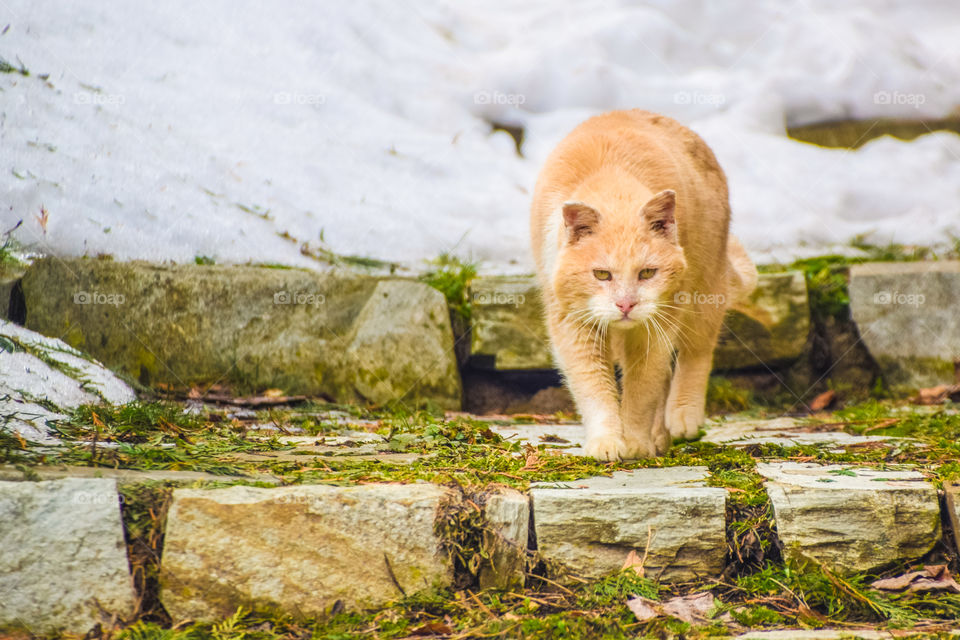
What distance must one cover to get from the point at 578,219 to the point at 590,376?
1.85 ft

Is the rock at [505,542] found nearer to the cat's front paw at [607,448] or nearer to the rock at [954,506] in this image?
the cat's front paw at [607,448]

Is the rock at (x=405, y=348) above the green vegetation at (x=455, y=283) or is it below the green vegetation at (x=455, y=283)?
below

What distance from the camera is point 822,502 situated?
1884 mm

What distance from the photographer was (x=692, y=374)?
3346 millimetres

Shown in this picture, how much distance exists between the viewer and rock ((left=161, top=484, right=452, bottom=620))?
172 centimetres

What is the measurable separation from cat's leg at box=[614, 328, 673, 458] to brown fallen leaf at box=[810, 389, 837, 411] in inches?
62.8

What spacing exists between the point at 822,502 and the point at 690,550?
0.36 m

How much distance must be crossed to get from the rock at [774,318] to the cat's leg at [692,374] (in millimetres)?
681

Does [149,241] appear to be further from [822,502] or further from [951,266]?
[951,266]

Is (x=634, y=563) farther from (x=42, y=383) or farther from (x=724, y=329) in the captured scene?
(x=724, y=329)

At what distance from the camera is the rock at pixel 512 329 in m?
3.87

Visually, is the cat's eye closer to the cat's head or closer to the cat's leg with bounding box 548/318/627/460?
the cat's head

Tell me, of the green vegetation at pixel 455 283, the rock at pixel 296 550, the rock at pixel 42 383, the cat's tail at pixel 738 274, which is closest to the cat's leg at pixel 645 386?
the cat's tail at pixel 738 274

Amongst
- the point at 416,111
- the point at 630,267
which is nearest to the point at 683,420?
A: the point at 630,267
